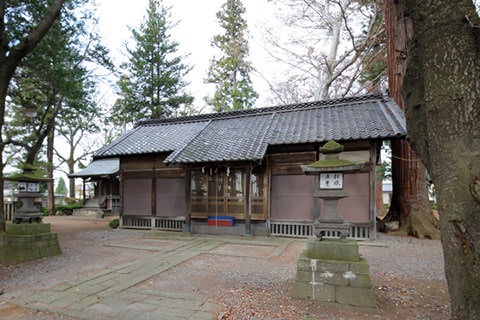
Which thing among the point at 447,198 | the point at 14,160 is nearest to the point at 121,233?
the point at 447,198

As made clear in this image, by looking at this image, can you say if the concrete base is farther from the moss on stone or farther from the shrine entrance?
the moss on stone

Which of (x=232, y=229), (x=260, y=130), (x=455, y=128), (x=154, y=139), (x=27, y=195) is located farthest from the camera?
(x=154, y=139)

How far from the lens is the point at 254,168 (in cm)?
934

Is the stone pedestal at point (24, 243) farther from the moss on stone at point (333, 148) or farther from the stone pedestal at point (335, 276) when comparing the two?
the moss on stone at point (333, 148)

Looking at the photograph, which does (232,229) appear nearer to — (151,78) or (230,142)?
(230,142)

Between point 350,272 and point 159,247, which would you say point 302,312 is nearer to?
point 350,272

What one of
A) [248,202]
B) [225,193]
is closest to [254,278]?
[248,202]

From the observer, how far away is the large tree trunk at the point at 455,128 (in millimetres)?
2348

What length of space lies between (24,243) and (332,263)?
22.5 ft

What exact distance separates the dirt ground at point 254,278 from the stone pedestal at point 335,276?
0.15 metres

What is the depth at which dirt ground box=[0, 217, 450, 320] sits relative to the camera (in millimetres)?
3559

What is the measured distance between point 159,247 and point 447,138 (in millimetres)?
7251

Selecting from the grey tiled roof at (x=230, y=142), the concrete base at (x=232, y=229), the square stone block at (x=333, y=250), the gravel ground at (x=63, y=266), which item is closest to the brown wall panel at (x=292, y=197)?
the concrete base at (x=232, y=229)

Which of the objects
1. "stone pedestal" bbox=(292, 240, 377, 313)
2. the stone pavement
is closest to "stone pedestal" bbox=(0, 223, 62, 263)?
the stone pavement
